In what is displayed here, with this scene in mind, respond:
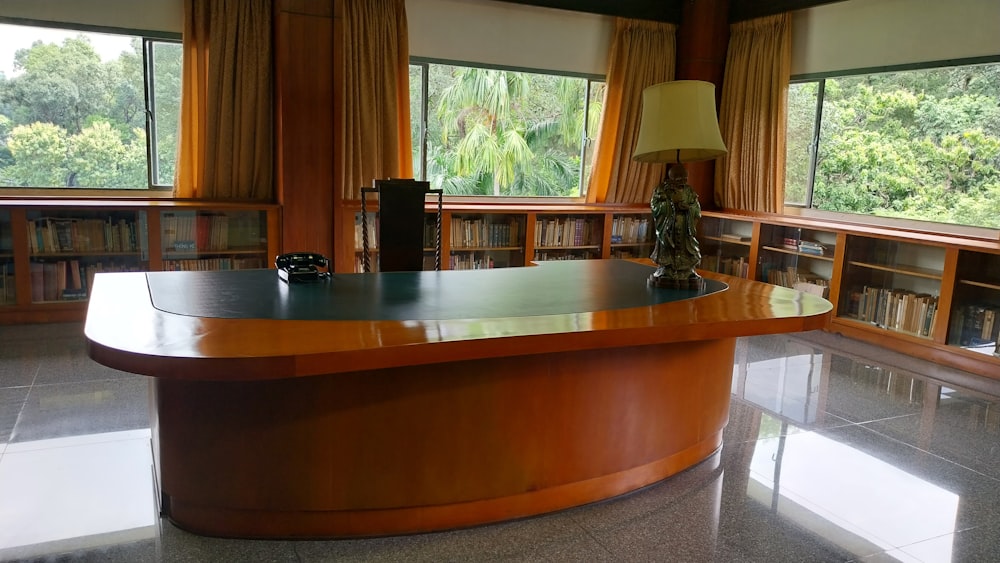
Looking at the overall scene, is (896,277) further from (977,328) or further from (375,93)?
(375,93)

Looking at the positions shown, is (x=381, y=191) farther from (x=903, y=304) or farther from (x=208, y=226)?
(x=903, y=304)

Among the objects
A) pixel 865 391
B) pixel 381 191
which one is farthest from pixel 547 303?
pixel 865 391

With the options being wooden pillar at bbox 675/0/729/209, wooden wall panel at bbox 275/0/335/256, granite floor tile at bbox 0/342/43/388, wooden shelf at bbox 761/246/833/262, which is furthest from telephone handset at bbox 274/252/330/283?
wooden pillar at bbox 675/0/729/209

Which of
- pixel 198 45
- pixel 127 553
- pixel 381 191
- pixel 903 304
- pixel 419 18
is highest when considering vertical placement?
pixel 419 18

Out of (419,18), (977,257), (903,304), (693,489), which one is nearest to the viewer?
(693,489)

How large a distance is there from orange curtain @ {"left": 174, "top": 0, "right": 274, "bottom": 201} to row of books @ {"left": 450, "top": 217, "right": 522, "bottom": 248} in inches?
65.7

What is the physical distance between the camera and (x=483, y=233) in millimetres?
6273

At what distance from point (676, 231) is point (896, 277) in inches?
124

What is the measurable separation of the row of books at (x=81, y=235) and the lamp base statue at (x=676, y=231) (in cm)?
395

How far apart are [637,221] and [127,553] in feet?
18.6

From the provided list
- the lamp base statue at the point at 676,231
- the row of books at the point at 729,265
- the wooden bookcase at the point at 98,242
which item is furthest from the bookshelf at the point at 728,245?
the wooden bookcase at the point at 98,242

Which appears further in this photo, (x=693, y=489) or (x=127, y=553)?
(x=693, y=489)

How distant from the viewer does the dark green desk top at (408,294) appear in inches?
95.0

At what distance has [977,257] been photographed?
4762 mm
